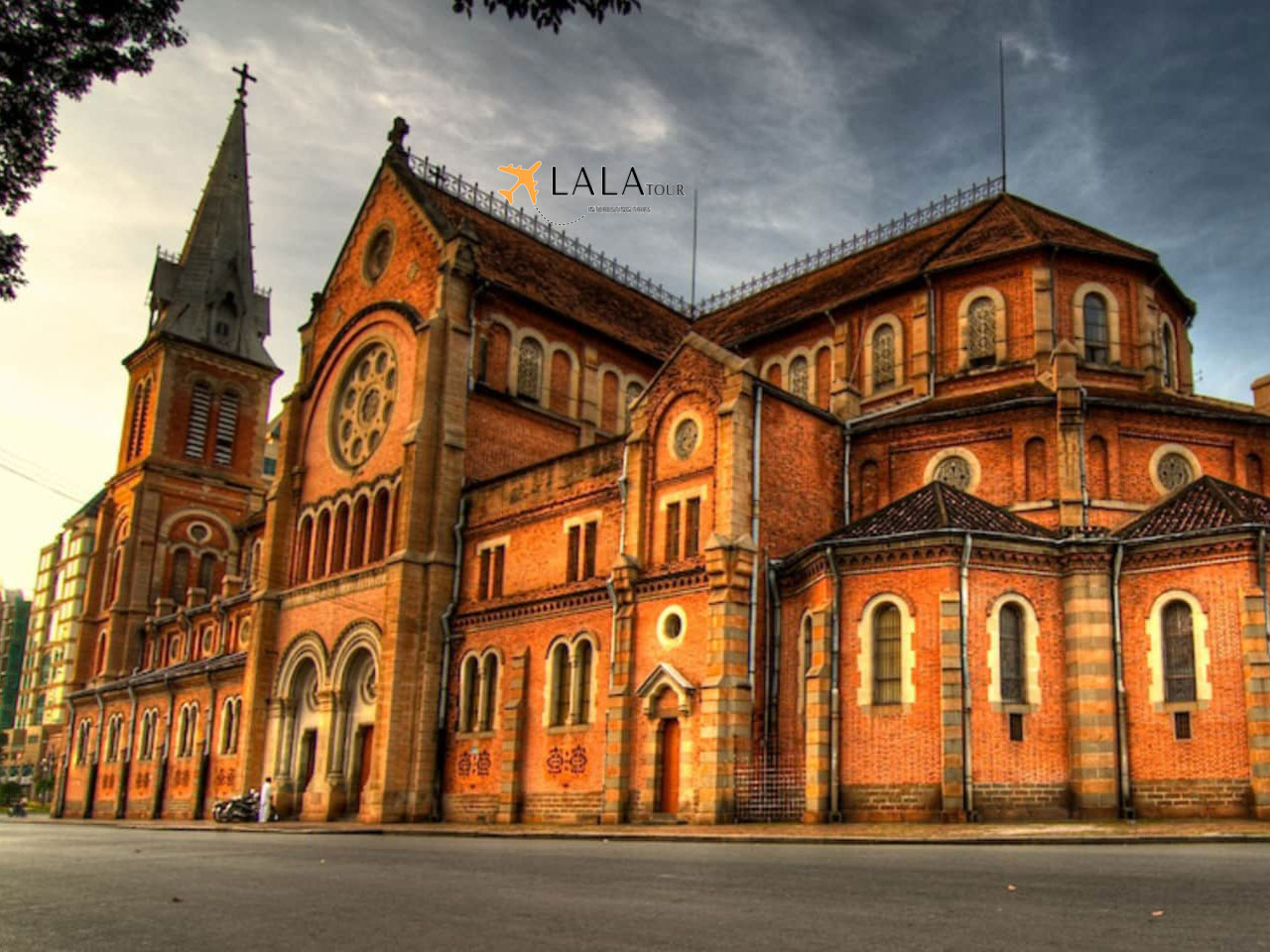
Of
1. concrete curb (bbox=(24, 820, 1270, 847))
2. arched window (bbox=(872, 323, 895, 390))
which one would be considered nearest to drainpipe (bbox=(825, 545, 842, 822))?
concrete curb (bbox=(24, 820, 1270, 847))

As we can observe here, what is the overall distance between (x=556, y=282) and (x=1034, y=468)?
19.9 meters

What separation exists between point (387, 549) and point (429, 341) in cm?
660

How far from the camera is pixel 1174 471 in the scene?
2972cm

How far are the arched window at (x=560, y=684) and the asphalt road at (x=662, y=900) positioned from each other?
16.0 metres

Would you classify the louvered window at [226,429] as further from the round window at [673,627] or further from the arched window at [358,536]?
the round window at [673,627]

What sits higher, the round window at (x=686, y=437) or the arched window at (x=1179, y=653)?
the round window at (x=686, y=437)

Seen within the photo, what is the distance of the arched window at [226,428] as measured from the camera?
6353 centimetres

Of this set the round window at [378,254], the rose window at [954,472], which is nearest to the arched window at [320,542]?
the round window at [378,254]

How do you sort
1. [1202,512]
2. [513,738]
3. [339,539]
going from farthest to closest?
[339,539] → [513,738] → [1202,512]

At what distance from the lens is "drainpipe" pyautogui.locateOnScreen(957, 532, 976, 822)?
934 inches

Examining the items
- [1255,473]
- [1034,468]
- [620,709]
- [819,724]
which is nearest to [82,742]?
[620,709]

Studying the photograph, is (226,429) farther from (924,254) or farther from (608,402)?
(924,254)

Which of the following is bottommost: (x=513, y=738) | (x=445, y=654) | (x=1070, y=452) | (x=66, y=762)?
(x=66, y=762)

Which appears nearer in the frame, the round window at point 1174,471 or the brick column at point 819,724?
the brick column at point 819,724
